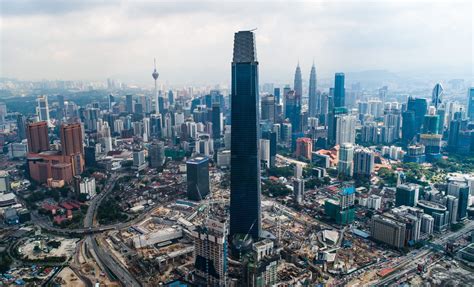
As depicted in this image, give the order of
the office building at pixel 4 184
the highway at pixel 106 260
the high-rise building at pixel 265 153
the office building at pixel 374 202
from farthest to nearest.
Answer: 1. the high-rise building at pixel 265 153
2. the office building at pixel 4 184
3. the office building at pixel 374 202
4. the highway at pixel 106 260

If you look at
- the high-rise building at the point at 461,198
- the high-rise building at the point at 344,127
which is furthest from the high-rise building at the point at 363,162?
the high-rise building at the point at 344,127

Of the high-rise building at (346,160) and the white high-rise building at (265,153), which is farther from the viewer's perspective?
the white high-rise building at (265,153)

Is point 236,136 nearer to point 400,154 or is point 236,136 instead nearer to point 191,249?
point 191,249

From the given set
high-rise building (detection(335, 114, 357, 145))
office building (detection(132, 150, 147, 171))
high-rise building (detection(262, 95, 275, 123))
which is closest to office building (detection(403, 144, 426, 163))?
high-rise building (detection(335, 114, 357, 145))

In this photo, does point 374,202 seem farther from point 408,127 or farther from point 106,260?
point 408,127

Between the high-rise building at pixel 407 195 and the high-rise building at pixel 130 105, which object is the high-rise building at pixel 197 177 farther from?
the high-rise building at pixel 130 105

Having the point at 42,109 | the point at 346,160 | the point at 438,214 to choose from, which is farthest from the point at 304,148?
the point at 42,109

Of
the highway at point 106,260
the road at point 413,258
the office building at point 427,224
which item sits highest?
the office building at point 427,224

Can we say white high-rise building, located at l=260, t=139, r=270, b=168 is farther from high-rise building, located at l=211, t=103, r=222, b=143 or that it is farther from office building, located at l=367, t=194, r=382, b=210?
high-rise building, located at l=211, t=103, r=222, b=143
